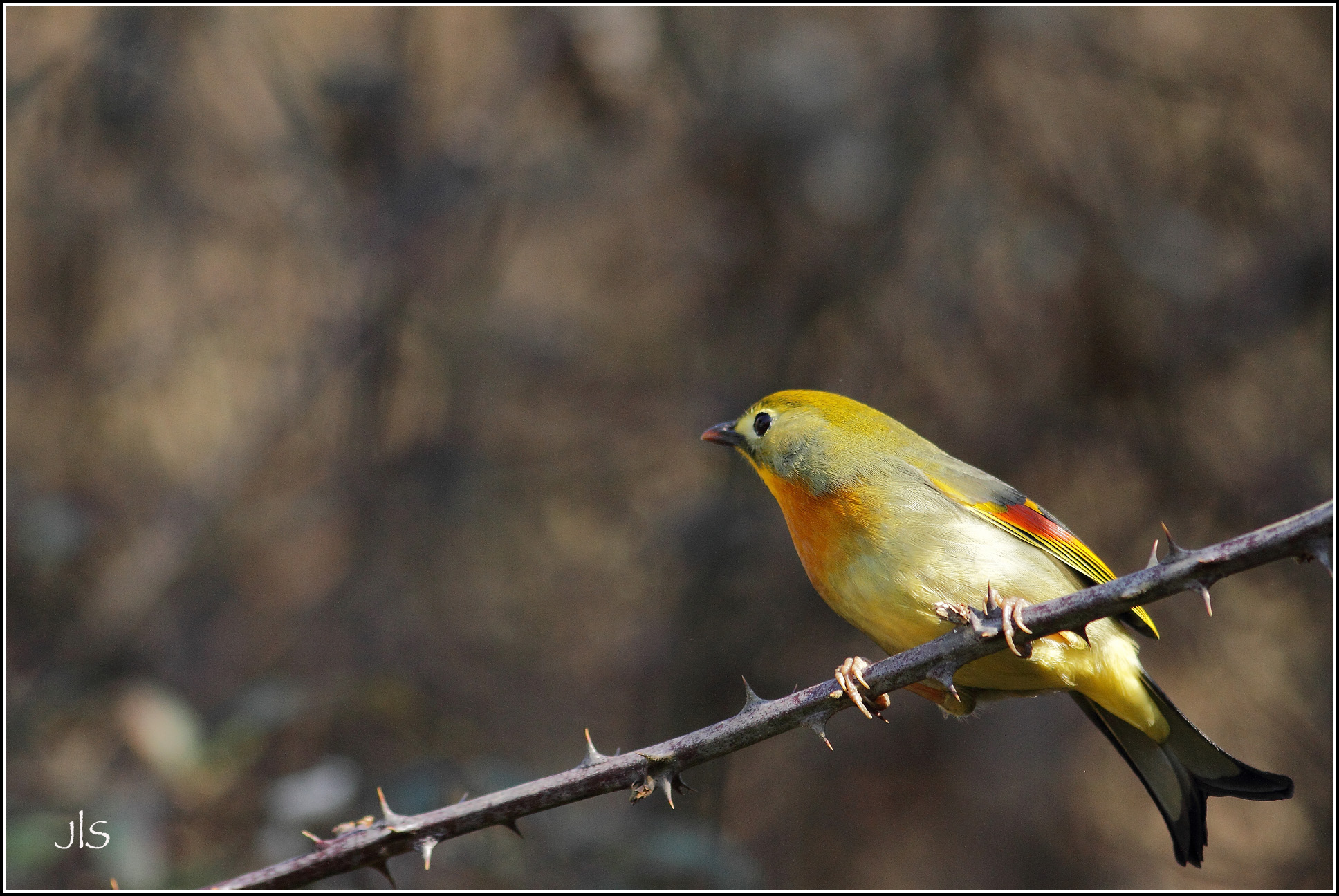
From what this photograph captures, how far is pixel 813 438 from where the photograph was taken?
11.1 ft

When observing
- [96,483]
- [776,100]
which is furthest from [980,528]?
[96,483]

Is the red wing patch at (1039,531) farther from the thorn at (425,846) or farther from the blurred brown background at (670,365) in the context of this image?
the blurred brown background at (670,365)

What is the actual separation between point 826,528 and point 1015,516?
0.61 metres

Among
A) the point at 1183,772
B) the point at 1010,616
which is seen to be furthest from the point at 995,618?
the point at 1183,772

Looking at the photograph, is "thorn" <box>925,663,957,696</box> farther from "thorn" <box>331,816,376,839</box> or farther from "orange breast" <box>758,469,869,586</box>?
"thorn" <box>331,816,376,839</box>

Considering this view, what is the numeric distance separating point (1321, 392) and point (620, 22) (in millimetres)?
4127

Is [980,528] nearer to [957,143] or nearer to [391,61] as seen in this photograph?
[957,143]

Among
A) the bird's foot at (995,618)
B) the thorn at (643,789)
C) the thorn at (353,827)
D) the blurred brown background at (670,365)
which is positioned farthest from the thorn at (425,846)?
the blurred brown background at (670,365)

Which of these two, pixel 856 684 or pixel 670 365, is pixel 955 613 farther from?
pixel 670 365

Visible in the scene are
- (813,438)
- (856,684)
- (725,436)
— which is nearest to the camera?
(856,684)

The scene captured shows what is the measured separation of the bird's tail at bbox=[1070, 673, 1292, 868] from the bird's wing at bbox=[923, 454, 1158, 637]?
0.37 meters

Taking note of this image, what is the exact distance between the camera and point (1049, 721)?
6262 millimetres

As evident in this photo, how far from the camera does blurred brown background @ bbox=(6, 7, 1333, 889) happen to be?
571 centimetres

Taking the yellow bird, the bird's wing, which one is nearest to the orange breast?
the yellow bird
